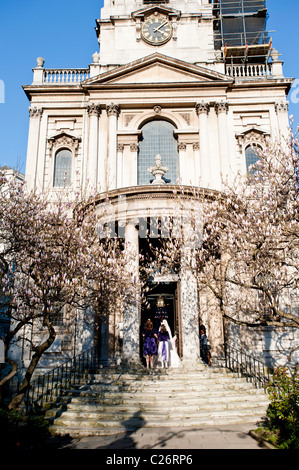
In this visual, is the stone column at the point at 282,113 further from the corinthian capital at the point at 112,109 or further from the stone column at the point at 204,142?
the corinthian capital at the point at 112,109

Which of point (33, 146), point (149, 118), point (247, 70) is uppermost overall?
point (247, 70)

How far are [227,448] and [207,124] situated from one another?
54.2 feet

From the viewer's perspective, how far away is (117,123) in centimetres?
2181

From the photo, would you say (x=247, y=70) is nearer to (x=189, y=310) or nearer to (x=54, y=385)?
(x=189, y=310)

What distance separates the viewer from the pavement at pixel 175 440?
895 cm

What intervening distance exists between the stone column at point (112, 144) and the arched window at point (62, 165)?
245 cm

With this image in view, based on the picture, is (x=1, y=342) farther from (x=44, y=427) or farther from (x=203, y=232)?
(x=203, y=232)

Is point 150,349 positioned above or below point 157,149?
below

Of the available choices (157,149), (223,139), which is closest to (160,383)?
(157,149)

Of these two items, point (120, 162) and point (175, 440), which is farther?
point (120, 162)

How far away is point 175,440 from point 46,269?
5572 millimetres

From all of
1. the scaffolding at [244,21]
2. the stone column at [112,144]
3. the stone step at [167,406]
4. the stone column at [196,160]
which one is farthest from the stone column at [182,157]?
the scaffolding at [244,21]

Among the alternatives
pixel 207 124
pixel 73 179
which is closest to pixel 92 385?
pixel 73 179

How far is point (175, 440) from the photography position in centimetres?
945
